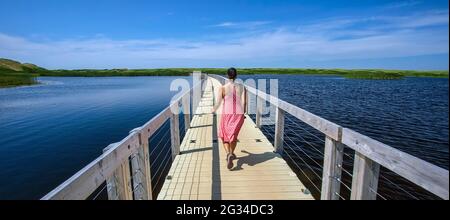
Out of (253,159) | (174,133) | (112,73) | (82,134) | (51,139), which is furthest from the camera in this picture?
(112,73)

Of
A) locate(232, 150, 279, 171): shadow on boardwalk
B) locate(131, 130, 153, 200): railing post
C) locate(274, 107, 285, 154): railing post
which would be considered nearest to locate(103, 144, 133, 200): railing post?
locate(131, 130, 153, 200): railing post

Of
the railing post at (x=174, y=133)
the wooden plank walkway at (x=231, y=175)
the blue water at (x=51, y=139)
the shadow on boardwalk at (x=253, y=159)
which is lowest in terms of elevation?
the blue water at (x=51, y=139)

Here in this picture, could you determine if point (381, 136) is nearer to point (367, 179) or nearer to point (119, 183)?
point (367, 179)

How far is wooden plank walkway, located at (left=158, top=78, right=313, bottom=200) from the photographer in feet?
12.7

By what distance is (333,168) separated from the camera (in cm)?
305

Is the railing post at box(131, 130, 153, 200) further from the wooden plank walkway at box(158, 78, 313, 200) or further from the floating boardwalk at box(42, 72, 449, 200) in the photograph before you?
the wooden plank walkway at box(158, 78, 313, 200)

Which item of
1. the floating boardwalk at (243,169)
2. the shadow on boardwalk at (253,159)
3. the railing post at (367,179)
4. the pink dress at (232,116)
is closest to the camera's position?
the floating boardwalk at (243,169)

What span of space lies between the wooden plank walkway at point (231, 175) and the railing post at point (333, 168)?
0.74m

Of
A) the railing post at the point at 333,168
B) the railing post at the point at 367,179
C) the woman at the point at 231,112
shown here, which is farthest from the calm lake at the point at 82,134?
the railing post at the point at 367,179

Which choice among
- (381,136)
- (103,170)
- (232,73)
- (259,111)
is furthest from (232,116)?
(381,136)

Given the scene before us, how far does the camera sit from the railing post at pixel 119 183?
2378 mm

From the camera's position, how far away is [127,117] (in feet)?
54.9

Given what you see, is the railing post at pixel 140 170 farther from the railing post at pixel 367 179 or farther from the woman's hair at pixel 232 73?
the railing post at pixel 367 179

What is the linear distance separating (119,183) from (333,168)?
2286 millimetres
